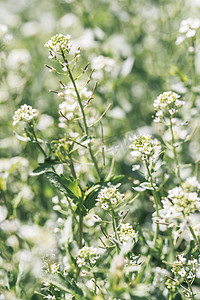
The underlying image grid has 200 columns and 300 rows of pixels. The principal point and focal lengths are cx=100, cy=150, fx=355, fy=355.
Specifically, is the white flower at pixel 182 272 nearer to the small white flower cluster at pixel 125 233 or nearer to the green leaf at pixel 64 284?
the small white flower cluster at pixel 125 233

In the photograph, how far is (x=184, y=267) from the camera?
1154 millimetres

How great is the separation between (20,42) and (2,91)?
0.93 meters

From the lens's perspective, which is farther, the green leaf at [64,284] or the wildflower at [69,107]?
the wildflower at [69,107]

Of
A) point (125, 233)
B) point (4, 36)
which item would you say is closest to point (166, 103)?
point (125, 233)

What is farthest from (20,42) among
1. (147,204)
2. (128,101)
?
(147,204)

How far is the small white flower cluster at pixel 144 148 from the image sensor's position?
1113 mm

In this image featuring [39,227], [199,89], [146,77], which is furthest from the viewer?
[146,77]

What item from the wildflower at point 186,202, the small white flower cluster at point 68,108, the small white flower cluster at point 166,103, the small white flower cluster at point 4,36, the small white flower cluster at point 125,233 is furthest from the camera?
the small white flower cluster at point 4,36

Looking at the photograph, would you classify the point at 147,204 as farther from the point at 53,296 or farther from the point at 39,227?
the point at 53,296

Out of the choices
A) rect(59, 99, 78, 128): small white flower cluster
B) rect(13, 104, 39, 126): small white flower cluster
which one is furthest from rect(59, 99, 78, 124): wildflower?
rect(13, 104, 39, 126): small white flower cluster

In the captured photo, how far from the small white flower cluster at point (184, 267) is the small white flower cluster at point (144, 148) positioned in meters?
0.32

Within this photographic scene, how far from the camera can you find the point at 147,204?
1.76 meters

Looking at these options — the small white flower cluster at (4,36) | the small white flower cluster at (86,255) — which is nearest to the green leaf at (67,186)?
the small white flower cluster at (86,255)

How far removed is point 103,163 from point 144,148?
22cm
